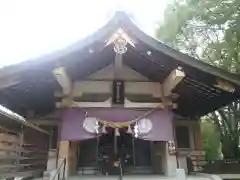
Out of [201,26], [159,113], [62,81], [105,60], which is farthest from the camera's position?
[201,26]

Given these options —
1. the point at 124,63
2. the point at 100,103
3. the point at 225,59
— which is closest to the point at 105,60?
the point at 124,63

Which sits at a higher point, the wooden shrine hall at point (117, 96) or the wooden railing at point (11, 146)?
the wooden shrine hall at point (117, 96)

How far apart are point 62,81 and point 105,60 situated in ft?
5.47

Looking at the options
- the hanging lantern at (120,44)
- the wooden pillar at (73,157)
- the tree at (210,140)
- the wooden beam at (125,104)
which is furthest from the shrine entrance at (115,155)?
the tree at (210,140)

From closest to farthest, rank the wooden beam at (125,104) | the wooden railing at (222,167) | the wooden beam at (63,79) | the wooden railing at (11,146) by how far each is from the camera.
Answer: the wooden railing at (11,146)
the wooden beam at (63,79)
the wooden beam at (125,104)
the wooden railing at (222,167)

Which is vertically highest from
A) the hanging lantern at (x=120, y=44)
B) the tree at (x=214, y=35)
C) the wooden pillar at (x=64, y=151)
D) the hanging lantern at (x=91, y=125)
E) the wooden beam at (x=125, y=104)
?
the tree at (x=214, y=35)

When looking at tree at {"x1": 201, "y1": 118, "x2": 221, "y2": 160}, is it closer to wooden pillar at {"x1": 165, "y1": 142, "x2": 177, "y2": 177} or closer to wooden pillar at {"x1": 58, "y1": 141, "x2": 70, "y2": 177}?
wooden pillar at {"x1": 165, "y1": 142, "x2": 177, "y2": 177}

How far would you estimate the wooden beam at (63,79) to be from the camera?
22.1 ft

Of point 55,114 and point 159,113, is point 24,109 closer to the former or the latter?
point 55,114

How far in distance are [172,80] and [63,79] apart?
2.80 m

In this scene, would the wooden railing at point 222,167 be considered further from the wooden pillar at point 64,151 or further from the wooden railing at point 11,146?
the wooden railing at point 11,146

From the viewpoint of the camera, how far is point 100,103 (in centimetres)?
786

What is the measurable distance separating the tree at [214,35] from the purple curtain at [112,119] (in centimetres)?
513

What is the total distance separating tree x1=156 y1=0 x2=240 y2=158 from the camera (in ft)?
35.6
